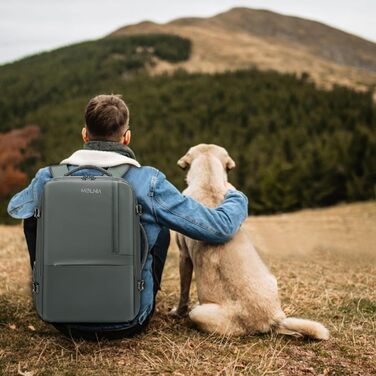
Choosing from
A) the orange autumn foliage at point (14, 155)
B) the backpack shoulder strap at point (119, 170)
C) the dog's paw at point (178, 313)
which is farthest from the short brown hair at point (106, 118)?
the orange autumn foliage at point (14, 155)

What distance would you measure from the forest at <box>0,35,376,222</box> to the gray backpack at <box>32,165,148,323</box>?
32.0m

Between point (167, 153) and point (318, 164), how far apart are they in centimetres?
3727

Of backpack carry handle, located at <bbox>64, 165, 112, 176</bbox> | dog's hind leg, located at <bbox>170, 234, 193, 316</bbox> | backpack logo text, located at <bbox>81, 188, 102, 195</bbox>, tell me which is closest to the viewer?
backpack logo text, located at <bbox>81, 188, 102, 195</bbox>

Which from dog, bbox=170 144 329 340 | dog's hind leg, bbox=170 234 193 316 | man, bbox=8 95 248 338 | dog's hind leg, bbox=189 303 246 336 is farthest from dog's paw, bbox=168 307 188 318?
man, bbox=8 95 248 338

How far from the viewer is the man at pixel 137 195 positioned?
3.80 meters

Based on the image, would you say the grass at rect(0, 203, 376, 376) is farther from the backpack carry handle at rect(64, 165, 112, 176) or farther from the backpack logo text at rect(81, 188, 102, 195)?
the backpack carry handle at rect(64, 165, 112, 176)

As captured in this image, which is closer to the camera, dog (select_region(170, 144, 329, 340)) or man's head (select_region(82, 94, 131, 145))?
man's head (select_region(82, 94, 131, 145))

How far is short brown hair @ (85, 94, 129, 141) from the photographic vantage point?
12.6 feet

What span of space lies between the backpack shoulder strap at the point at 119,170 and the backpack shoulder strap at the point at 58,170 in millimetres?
310

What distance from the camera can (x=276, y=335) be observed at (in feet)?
13.8

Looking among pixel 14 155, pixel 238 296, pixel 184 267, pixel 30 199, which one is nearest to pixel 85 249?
pixel 30 199

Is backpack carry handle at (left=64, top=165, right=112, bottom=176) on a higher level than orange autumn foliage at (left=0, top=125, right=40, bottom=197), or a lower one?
higher

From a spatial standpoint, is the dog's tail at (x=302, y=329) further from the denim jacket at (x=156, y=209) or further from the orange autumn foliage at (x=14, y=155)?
the orange autumn foliage at (x=14, y=155)

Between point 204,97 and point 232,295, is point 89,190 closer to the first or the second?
point 232,295
